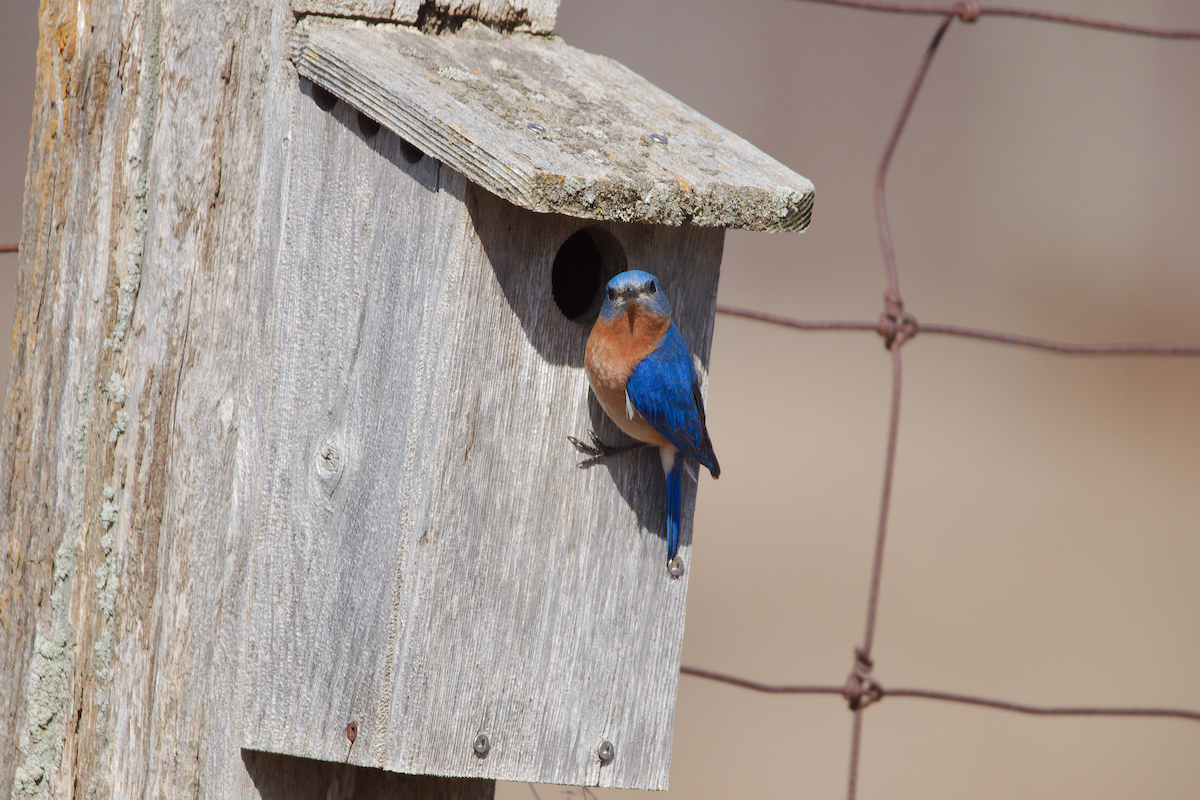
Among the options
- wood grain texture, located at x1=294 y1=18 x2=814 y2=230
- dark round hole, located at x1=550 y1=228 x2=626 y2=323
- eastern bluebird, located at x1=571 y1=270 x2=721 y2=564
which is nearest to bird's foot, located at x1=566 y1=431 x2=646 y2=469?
eastern bluebird, located at x1=571 y1=270 x2=721 y2=564

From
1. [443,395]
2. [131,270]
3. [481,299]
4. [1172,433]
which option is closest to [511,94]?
[481,299]

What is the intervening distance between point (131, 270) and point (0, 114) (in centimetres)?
1432

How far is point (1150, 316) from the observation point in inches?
495

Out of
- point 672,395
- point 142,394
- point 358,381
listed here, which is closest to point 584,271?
point 672,395

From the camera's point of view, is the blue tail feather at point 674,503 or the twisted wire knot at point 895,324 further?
the twisted wire knot at point 895,324

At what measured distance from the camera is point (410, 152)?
2088 millimetres

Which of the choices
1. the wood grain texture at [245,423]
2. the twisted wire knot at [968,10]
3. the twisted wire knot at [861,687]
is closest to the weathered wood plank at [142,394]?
the wood grain texture at [245,423]

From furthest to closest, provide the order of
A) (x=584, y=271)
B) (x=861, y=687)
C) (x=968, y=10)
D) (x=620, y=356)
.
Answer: (x=968, y=10)
(x=861, y=687)
(x=584, y=271)
(x=620, y=356)

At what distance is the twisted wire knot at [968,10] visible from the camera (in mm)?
2918

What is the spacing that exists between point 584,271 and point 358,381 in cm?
67

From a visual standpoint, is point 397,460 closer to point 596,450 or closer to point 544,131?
point 596,450

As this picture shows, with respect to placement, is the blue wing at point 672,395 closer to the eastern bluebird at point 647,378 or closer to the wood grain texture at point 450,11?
the eastern bluebird at point 647,378

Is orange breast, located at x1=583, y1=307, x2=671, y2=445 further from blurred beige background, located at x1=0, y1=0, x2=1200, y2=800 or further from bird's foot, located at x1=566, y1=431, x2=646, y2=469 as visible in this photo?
blurred beige background, located at x1=0, y1=0, x2=1200, y2=800

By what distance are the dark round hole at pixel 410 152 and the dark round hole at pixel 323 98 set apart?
14 centimetres
